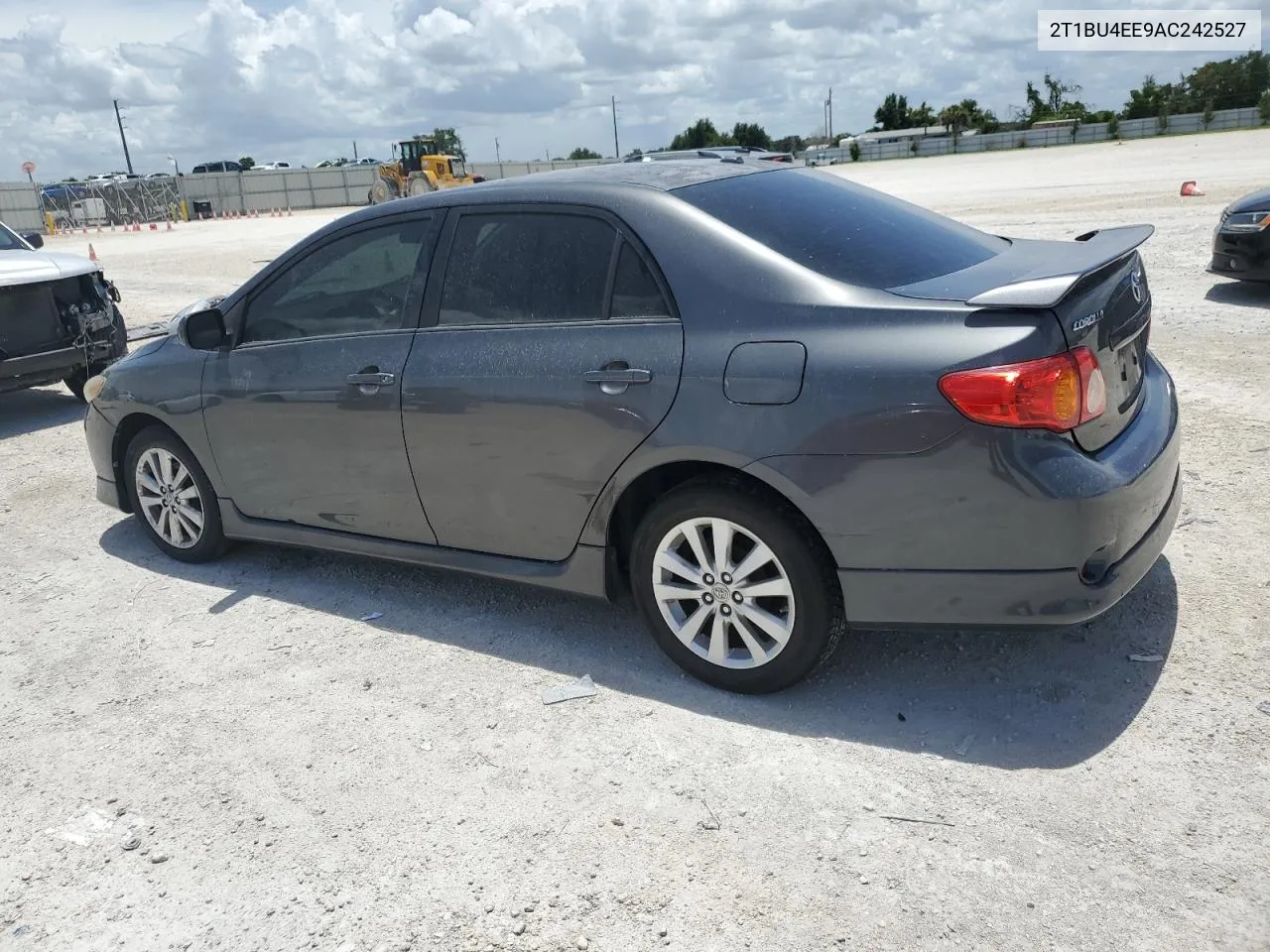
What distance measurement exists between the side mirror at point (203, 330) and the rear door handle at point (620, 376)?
2039 mm

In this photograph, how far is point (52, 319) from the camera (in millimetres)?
8461

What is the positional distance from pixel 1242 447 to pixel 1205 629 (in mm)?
2124

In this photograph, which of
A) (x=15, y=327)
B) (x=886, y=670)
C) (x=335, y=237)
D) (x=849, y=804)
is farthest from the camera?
(x=15, y=327)

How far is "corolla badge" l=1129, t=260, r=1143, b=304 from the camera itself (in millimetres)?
3508

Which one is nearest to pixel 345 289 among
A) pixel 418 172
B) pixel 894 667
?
pixel 894 667

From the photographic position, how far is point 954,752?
10.4 ft

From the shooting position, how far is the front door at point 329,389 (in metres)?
4.20

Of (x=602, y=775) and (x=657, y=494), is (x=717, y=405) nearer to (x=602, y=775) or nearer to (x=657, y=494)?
(x=657, y=494)

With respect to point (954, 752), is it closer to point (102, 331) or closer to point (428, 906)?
point (428, 906)

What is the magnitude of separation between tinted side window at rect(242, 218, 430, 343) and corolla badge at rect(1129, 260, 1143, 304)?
2.58 m

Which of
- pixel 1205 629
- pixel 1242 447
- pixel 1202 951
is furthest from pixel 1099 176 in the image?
pixel 1202 951

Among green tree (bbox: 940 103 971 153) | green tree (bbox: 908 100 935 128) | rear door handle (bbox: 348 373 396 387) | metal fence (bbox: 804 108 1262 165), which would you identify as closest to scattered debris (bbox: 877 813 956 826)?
rear door handle (bbox: 348 373 396 387)

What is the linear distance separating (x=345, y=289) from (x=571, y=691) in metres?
1.95

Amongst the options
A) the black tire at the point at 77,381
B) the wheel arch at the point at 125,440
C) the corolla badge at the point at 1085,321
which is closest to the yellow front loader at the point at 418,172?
the black tire at the point at 77,381
